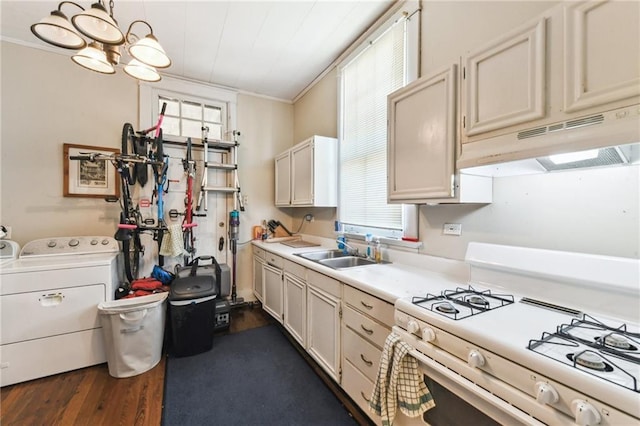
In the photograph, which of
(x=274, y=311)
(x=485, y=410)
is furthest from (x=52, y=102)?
(x=485, y=410)

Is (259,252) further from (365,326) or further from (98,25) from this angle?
(98,25)

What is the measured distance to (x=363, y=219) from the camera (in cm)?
257

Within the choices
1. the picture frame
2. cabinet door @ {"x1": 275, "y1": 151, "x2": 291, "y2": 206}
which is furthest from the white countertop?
the picture frame

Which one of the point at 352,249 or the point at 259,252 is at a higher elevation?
the point at 352,249

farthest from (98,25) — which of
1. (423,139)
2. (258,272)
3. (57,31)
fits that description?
(258,272)

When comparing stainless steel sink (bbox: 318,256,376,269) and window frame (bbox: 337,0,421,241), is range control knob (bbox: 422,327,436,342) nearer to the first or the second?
window frame (bbox: 337,0,421,241)

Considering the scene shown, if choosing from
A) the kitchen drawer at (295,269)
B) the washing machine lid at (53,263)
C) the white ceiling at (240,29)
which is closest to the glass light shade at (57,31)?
the white ceiling at (240,29)

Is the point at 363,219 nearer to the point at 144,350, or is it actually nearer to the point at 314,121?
the point at 314,121

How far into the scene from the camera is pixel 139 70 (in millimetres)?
1752

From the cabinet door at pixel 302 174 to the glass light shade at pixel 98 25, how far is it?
1764mm

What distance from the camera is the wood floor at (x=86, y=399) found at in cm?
168

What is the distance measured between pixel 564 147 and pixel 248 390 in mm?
2321

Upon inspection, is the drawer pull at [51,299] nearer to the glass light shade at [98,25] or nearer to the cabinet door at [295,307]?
the cabinet door at [295,307]

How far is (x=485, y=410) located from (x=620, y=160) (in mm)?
1075
